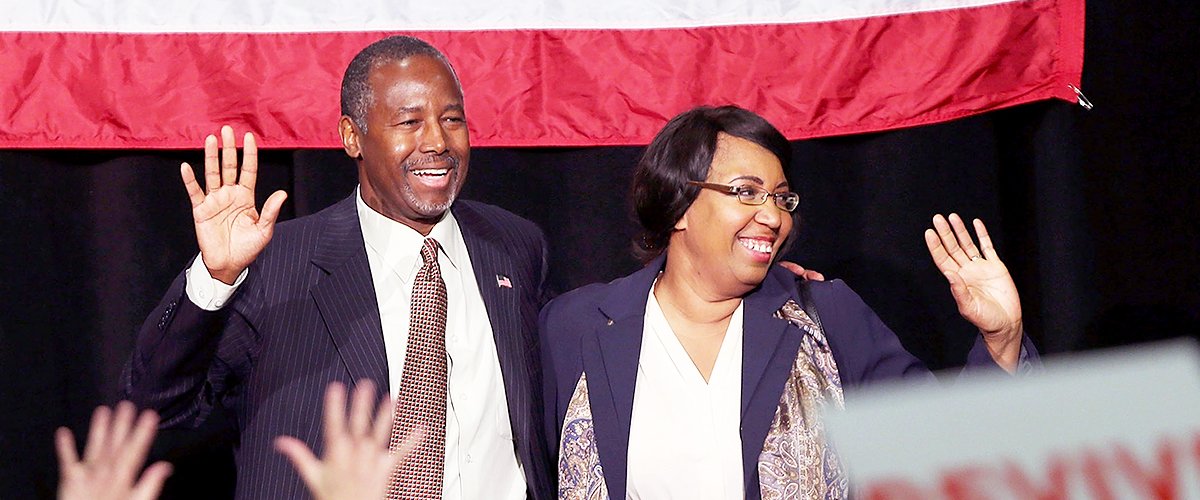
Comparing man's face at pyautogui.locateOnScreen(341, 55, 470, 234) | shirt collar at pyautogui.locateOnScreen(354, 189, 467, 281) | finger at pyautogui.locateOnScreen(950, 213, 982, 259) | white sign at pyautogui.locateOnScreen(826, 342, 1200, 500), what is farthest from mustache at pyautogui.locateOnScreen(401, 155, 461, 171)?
white sign at pyautogui.locateOnScreen(826, 342, 1200, 500)

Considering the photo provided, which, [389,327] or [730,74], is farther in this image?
[730,74]

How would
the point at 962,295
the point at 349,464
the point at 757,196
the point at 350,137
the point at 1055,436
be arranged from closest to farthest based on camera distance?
the point at 1055,436 → the point at 349,464 → the point at 962,295 → the point at 757,196 → the point at 350,137

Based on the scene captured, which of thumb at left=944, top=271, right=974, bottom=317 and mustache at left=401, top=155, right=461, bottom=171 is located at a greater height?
mustache at left=401, top=155, right=461, bottom=171

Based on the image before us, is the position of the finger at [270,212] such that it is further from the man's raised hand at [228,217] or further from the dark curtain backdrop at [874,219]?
the dark curtain backdrop at [874,219]

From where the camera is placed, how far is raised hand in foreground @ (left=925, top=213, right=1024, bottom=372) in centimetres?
198

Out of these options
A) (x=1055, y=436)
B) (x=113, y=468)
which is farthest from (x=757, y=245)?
(x=1055, y=436)

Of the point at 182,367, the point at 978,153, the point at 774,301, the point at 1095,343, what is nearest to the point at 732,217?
the point at 774,301

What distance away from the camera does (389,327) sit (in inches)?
82.4

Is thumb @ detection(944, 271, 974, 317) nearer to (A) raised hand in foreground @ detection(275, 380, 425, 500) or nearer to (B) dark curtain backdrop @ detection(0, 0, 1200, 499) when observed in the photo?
(B) dark curtain backdrop @ detection(0, 0, 1200, 499)

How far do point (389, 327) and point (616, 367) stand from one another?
1.24 ft

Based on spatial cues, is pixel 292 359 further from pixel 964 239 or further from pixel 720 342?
pixel 964 239

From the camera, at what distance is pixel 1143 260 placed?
9.82 ft

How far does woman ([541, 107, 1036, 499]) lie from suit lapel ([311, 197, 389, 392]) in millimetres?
323

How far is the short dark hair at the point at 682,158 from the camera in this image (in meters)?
2.15
